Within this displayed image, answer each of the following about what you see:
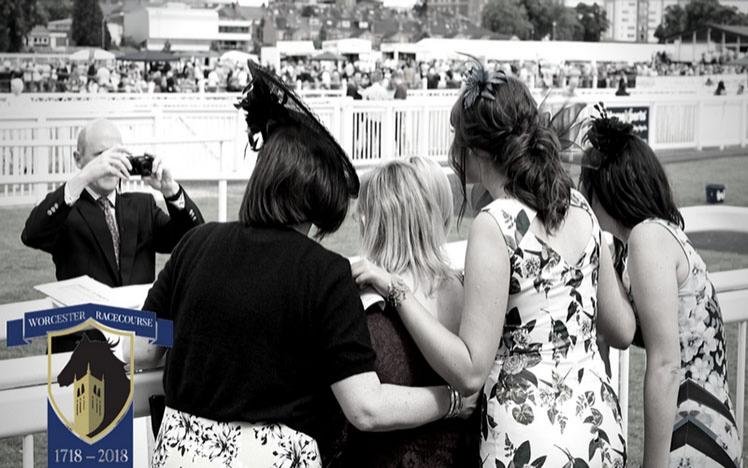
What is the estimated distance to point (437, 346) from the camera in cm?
170

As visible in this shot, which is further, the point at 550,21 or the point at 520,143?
the point at 550,21

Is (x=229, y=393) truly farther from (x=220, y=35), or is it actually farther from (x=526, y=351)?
(x=220, y=35)

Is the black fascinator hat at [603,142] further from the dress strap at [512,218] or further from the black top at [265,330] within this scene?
the black top at [265,330]

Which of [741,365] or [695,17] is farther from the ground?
[695,17]

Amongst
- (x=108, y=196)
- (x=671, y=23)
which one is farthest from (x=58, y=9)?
(x=108, y=196)

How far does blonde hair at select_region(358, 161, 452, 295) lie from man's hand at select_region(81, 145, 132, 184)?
1169 millimetres

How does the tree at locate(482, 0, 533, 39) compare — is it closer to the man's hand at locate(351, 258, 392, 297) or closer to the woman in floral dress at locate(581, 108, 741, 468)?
the woman in floral dress at locate(581, 108, 741, 468)

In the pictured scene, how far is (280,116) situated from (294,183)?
0.44ft

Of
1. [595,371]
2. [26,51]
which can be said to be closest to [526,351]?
[595,371]

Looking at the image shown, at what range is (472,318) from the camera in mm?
1746

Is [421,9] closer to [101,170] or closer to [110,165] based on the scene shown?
[101,170]

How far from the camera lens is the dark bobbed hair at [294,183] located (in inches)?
64.4

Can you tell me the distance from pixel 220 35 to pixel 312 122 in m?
53.6

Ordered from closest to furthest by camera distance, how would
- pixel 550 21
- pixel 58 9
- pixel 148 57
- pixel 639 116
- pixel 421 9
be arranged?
pixel 639 116 → pixel 148 57 → pixel 58 9 → pixel 550 21 → pixel 421 9
